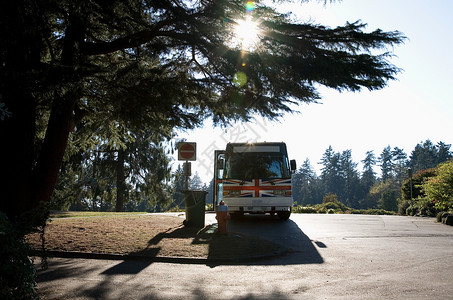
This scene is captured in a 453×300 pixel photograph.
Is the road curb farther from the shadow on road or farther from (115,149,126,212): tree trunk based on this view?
(115,149,126,212): tree trunk

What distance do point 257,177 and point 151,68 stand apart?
21.3ft

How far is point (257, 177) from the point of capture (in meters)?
15.5

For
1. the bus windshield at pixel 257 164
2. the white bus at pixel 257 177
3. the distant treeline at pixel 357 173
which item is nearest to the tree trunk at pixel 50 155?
the white bus at pixel 257 177

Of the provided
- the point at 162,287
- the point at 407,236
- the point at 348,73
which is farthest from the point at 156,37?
the point at 407,236

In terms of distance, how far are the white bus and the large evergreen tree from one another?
4.18m

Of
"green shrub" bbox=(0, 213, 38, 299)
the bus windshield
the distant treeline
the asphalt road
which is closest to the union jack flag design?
the bus windshield

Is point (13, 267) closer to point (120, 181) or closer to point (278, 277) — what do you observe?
point (278, 277)

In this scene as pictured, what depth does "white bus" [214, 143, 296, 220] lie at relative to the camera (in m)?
15.3

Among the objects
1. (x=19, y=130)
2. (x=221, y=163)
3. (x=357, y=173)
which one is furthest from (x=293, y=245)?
(x=357, y=173)

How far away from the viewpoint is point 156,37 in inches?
431

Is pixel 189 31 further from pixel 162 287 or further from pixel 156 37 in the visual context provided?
pixel 162 287

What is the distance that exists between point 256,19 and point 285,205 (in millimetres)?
9171

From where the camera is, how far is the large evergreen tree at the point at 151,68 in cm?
740

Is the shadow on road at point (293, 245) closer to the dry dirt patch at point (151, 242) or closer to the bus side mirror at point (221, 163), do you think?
the dry dirt patch at point (151, 242)
